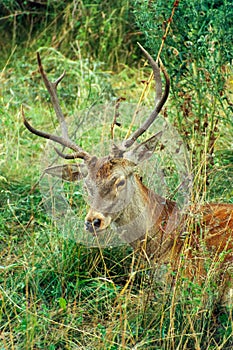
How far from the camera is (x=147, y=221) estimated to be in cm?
423

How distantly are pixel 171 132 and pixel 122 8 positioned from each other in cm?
280

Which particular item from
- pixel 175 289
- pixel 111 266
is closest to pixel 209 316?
pixel 175 289

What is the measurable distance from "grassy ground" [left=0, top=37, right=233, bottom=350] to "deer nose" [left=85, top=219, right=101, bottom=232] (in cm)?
22

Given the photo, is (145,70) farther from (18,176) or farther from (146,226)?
(146,226)

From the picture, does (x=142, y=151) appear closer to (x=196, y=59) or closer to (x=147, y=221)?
(x=147, y=221)

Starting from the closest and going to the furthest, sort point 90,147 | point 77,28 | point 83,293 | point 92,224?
point 92,224 → point 83,293 → point 90,147 → point 77,28

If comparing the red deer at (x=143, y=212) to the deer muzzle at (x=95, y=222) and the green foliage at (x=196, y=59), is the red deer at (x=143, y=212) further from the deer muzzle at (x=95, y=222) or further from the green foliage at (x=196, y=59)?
the green foliage at (x=196, y=59)

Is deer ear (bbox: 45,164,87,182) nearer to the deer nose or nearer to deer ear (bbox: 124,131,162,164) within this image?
deer ear (bbox: 124,131,162,164)

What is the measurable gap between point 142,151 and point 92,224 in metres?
0.60

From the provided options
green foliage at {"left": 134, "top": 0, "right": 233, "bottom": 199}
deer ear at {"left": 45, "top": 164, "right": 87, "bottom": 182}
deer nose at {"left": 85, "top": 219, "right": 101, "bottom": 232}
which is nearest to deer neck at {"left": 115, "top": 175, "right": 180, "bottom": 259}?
deer nose at {"left": 85, "top": 219, "right": 101, "bottom": 232}

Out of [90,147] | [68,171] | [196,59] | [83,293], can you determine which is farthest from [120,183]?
[90,147]

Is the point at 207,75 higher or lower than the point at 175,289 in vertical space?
higher

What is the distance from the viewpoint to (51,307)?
4.09 metres

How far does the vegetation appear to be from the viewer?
12.0 ft
